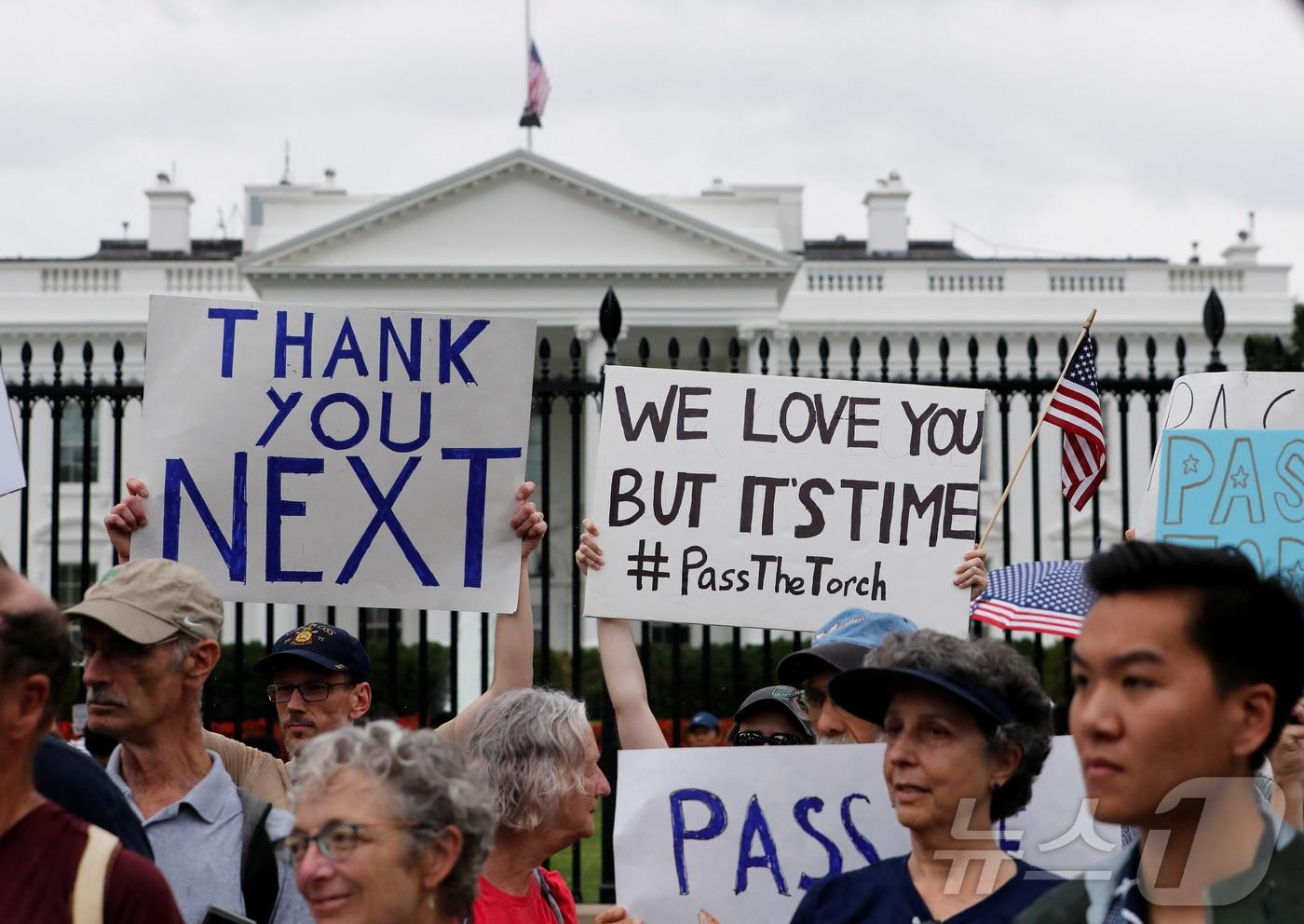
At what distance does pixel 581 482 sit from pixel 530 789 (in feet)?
16.9

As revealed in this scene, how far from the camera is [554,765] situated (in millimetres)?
3391

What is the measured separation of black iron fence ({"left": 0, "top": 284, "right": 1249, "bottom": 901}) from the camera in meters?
6.96

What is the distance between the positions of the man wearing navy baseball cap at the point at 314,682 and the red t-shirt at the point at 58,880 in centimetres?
178

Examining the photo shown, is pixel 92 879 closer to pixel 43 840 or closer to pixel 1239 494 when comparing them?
pixel 43 840

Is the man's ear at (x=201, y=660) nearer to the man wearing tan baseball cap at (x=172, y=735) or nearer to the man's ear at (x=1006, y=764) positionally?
the man wearing tan baseball cap at (x=172, y=735)

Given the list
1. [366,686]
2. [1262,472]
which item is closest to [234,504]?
[366,686]

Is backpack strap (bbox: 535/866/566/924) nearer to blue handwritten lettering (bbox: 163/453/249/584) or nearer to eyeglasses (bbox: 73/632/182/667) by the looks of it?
eyeglasses (bbox: 73/632/182/667)

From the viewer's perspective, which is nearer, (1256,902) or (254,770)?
(1256,902)

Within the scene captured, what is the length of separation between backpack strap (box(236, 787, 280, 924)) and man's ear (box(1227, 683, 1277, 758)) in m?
1.76

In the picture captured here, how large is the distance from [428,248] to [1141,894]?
38584 millimetres

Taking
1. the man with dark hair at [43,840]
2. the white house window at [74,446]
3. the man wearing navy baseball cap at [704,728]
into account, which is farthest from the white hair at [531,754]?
the white house window at [74,446]

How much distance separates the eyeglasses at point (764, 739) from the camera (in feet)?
13.8

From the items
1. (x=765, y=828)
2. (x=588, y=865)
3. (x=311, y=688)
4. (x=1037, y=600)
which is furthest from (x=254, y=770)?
(x=588, y=865)

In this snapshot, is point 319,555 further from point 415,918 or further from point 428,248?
point 428,248
